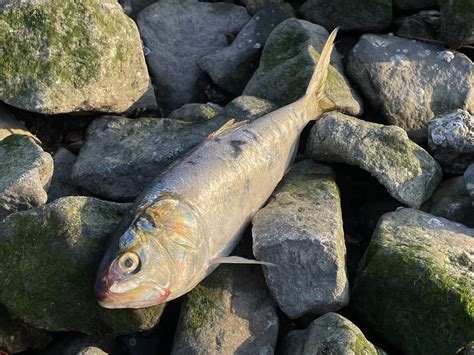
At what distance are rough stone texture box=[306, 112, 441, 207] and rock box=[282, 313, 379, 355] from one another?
1592mm

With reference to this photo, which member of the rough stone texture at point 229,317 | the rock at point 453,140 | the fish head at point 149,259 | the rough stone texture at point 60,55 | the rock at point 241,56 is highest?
the rough stone texture at point 60,55

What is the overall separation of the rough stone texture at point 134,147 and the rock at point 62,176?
0.18 m

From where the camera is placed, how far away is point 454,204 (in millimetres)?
5484

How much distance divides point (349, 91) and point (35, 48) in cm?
311

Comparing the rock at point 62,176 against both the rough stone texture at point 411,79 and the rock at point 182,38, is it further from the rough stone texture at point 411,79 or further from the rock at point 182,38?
the rough stone texture at point 411,79

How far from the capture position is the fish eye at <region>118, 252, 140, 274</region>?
154 inches

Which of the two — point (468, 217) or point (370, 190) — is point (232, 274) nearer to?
point (370, 190)

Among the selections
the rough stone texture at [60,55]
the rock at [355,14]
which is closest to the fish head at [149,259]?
the rough stone texture at [60,55]

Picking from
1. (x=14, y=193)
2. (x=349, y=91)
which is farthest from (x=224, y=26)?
(x=14, y=193)

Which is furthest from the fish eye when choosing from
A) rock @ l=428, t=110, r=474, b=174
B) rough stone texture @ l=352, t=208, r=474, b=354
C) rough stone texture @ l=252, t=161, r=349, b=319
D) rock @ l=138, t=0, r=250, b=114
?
rock @ l=428, t=110, r=474, b=174

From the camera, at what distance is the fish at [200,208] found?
13.0 ft

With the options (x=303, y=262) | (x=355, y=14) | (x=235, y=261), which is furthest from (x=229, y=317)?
(x=355, y=14)

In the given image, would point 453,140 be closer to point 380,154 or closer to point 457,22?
point 380,154

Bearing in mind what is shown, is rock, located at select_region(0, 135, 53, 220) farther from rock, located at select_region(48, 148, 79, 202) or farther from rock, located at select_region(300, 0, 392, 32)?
rock, located at select_region(300, 0, 392, 32)
